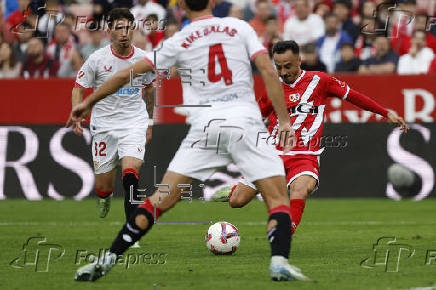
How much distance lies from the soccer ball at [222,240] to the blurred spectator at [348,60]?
8.85 metres

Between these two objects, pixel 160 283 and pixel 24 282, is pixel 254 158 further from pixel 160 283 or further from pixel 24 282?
pixel 24 282

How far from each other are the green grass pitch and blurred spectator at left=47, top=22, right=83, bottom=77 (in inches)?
122

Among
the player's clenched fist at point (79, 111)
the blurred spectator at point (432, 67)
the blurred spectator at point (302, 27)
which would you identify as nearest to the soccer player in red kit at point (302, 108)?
the player's clenched fist at point (79, 111)

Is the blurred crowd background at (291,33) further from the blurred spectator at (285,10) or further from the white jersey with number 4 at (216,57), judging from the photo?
the white jersey with number 4 at (216,57)

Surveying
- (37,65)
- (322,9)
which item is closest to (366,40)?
(322,9)

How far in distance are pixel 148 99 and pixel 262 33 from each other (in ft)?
24.9

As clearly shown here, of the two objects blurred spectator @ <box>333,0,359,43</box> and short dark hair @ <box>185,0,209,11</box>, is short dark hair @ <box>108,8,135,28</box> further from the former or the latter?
blurred spectator @ <box>333,0,359,43</box>

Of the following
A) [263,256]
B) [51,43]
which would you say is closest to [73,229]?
[263,256]

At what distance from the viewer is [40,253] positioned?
938 centimetres

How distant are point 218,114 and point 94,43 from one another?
11.6m

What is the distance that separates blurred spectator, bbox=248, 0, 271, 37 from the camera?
1786 cm

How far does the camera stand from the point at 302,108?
936cm

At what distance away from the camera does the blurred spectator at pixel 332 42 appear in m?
17.7

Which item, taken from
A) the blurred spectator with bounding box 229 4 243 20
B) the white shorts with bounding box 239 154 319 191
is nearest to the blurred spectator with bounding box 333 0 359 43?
the blurred spectator with bounding box 229 4 243 20
